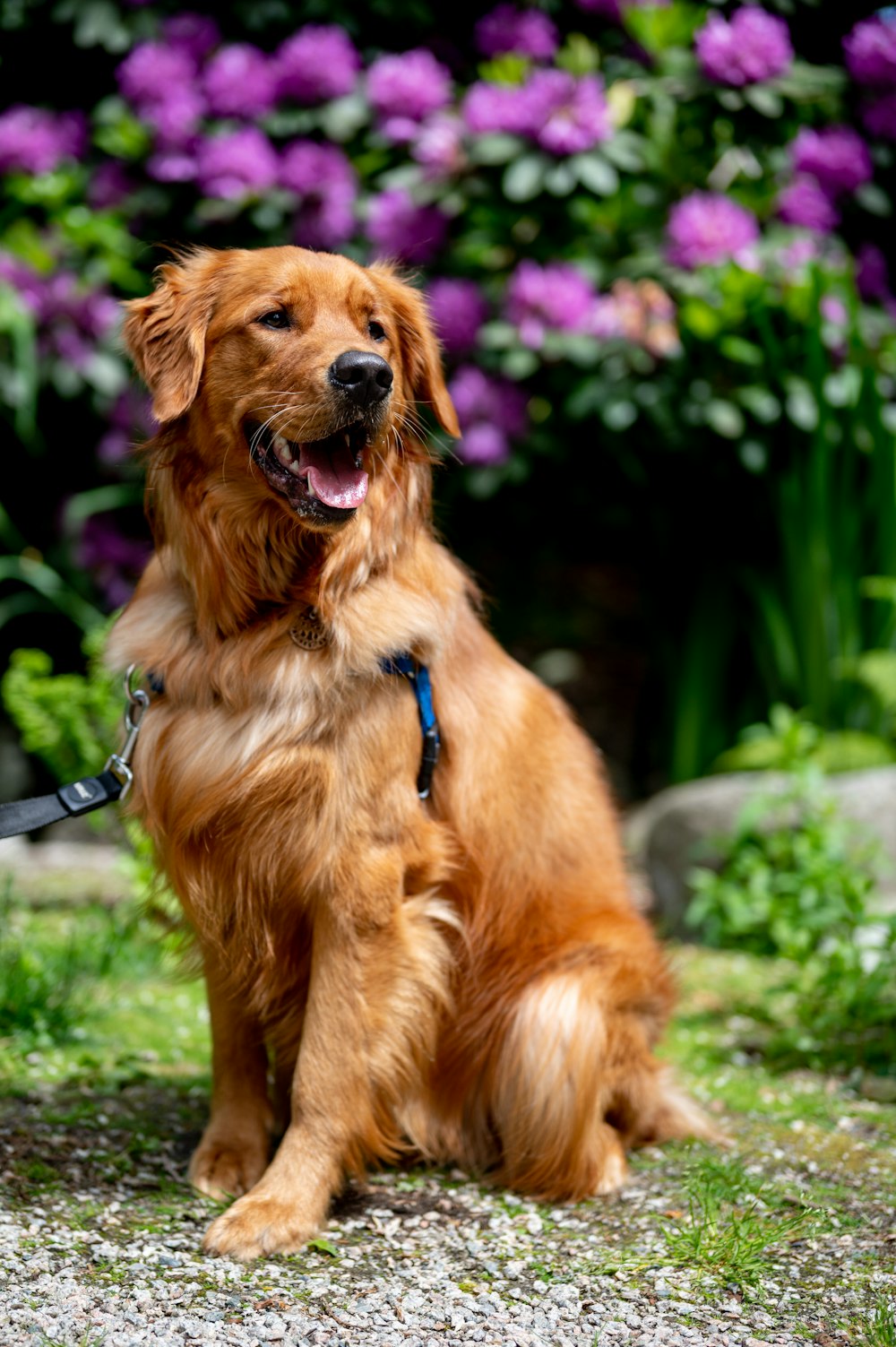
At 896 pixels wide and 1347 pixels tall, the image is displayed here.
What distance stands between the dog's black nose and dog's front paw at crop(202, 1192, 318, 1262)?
1559 mm

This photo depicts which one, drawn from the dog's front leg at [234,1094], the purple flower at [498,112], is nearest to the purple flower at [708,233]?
the purple flower at [498,112]

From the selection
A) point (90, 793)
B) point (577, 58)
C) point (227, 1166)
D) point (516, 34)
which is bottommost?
point (227, 1166)

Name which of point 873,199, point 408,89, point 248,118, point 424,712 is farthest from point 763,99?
point 424,712

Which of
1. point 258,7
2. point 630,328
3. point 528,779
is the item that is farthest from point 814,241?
point 528,779

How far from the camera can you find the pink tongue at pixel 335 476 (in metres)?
2.54

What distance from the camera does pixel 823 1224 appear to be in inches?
103

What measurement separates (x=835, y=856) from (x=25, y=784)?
13.1 ft

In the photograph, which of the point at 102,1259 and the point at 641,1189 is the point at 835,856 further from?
the point at 102,1259

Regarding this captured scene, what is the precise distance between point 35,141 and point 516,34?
2135mm

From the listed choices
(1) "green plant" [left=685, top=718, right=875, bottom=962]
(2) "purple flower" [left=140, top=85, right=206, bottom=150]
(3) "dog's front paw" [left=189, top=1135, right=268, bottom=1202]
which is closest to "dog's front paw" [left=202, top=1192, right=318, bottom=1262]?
(3) "dog's front paw" [left=189, top=1135, right=268, bottom=1202]

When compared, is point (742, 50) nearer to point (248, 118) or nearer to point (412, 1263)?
point (248, 118)

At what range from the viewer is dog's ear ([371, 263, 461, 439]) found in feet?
9.57

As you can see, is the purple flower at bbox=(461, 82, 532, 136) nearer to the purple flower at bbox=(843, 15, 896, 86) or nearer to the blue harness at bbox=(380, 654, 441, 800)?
the purple flower at bbox=(843, 15, 896, 86)

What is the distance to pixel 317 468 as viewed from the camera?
2582 mm
